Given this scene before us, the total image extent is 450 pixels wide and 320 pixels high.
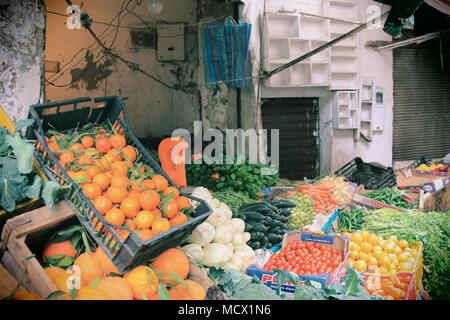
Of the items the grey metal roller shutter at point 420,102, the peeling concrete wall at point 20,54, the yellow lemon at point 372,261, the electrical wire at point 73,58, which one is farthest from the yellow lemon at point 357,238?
the electrical wire at point 73,58

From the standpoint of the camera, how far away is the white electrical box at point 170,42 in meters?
8.39

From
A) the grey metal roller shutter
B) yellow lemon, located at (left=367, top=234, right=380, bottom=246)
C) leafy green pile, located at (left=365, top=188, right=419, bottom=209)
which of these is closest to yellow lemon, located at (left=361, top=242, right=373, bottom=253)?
yellow lemon, located at (left=367, top=234, right=380, bottom=246)

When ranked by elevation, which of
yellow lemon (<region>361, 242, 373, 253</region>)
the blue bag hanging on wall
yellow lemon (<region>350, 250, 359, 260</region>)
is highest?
the blue bag hanging on wall

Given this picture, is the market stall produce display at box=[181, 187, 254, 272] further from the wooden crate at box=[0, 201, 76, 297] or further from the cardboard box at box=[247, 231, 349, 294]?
the wooden crate at box=[0, 201, 76, 297]

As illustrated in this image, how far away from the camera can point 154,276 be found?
7.68 feet

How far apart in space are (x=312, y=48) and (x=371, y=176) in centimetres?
290

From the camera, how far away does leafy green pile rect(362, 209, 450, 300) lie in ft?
14.3

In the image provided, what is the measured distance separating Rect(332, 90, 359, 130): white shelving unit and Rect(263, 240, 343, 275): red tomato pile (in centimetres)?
507

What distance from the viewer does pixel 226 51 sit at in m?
6.43

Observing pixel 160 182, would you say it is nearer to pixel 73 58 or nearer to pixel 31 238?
pixel 31 238

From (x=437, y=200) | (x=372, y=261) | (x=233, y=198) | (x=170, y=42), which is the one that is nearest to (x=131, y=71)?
Answer: (x=170, y=42)

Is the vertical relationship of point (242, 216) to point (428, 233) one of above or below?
above

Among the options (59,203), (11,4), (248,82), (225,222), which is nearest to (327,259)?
(225,222)

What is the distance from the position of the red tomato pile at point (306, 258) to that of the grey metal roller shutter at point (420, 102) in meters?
7.10
